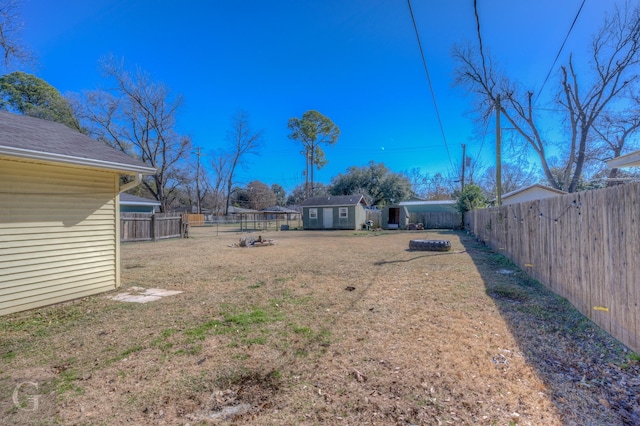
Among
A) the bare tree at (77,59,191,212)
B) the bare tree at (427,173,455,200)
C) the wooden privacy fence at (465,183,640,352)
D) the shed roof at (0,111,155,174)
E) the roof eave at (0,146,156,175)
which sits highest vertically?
the bare tree at (77,59,191,212)

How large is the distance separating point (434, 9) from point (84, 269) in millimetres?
8462

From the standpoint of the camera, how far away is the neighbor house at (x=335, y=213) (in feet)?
82.7

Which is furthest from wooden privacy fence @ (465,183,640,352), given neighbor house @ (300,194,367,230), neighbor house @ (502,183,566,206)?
neighbor house @ (300,194,367,230)

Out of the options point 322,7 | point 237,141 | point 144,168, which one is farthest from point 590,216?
point 237,141

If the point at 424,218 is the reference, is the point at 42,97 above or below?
above

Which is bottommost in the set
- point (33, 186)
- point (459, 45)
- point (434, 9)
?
point (33, 186)

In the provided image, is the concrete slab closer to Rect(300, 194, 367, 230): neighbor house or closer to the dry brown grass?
the dry brown grass

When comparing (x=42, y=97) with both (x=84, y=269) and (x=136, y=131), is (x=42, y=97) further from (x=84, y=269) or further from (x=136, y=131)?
(x=84, y=269)

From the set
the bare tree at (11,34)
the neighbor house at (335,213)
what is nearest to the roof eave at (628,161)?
the bare tree at (11,34)

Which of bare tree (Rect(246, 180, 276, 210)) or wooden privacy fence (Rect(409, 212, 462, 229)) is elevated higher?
bare tree (Rect(246, 180, 276, 210))

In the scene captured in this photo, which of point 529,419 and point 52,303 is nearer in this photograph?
point 529,419

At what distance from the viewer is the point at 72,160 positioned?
4.55 m

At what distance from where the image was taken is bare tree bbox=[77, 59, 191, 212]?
2161 centimetres

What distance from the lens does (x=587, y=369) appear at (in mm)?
2625
